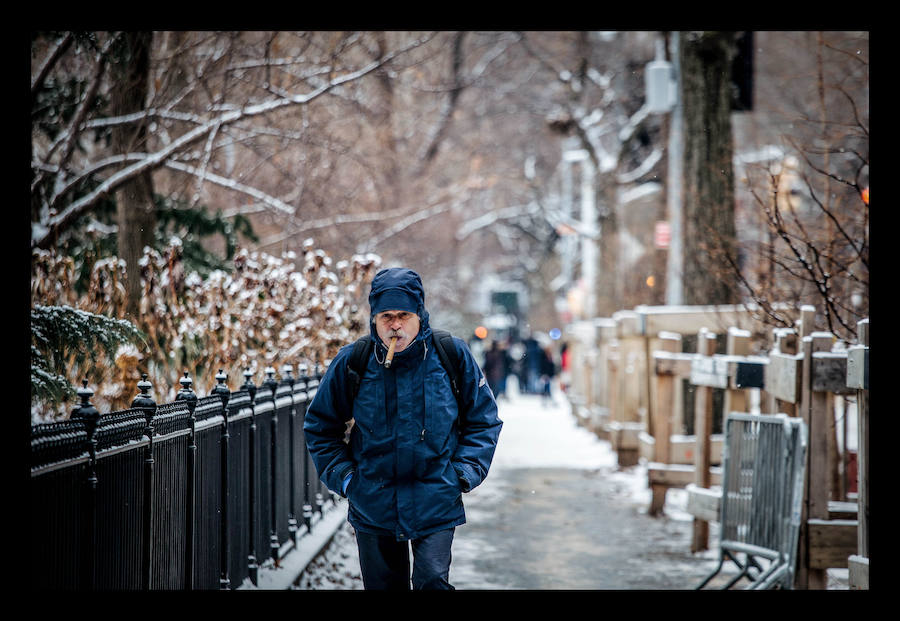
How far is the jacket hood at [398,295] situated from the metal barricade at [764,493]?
2.94 m

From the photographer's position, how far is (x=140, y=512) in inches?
206

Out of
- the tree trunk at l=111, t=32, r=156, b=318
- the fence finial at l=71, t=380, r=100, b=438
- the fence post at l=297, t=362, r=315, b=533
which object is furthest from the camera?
the tree trunk at l=111, t=32, r=156, b=318

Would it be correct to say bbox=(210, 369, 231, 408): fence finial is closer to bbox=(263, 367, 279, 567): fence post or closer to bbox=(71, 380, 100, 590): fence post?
bbox=(263, 367, 279, 567): fence post

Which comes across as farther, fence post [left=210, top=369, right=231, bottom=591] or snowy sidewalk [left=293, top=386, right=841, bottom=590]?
snowy sidewalk [left=293, top=386, right=841, bottom=590]

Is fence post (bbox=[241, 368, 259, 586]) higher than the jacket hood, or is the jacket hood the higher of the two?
the jacket hood

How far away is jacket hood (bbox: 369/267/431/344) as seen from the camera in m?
5.05

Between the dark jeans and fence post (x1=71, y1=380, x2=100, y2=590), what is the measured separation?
110 cm

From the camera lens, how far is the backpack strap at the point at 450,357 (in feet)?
17.0

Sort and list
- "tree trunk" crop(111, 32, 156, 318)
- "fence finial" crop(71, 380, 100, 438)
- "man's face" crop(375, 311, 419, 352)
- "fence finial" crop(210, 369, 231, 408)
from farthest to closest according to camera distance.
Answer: "tree trunk" crop(111, 32, 156, 318) < "fence finial" crop(210, 369, 231, 408) < "man's face" crop(375, 311, 419, 352) < "fence finial" crop(71, 380, 100, 438)

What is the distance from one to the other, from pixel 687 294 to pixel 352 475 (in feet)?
33.6

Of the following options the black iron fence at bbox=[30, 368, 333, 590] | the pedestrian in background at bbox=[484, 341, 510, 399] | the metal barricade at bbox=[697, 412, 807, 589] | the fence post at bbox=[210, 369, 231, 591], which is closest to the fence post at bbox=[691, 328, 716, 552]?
the metal barricade at bbox=[697, 412, 807, 589]

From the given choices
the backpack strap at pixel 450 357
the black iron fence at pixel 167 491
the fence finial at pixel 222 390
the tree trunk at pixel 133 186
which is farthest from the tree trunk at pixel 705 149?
the backpack strap at pixel 450 357
